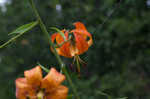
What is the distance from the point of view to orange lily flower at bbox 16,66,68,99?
786 mm

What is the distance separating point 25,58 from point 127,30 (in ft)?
5.52

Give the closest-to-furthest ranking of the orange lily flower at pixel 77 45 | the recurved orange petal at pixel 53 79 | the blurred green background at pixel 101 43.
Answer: the recurved orange petal at pixel 53 79, the orange lily flower at pixel 77 45, the blurred green background at pixel 101 43

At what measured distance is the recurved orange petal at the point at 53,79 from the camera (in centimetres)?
77

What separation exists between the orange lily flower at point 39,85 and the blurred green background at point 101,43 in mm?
1060

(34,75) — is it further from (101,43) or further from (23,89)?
(101,43)

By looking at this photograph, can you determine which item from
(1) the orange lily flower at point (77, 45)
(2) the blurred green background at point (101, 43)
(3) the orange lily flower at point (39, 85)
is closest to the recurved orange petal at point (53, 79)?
(3) the orange lily flower at point (39, 85)

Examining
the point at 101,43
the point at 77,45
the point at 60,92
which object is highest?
the point at 101,43

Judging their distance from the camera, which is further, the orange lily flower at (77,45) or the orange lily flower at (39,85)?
the orange lily flower at (77,45)

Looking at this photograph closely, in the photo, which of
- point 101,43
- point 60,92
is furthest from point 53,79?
point 101,43

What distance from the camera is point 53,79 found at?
0.79m

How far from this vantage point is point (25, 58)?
3838mm

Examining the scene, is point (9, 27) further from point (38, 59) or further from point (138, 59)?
point (138, 59)

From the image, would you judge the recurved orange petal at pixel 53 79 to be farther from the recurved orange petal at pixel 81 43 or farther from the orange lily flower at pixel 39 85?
the recurved orange petal at pixel 81 43

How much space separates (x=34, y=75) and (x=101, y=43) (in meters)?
2.04
